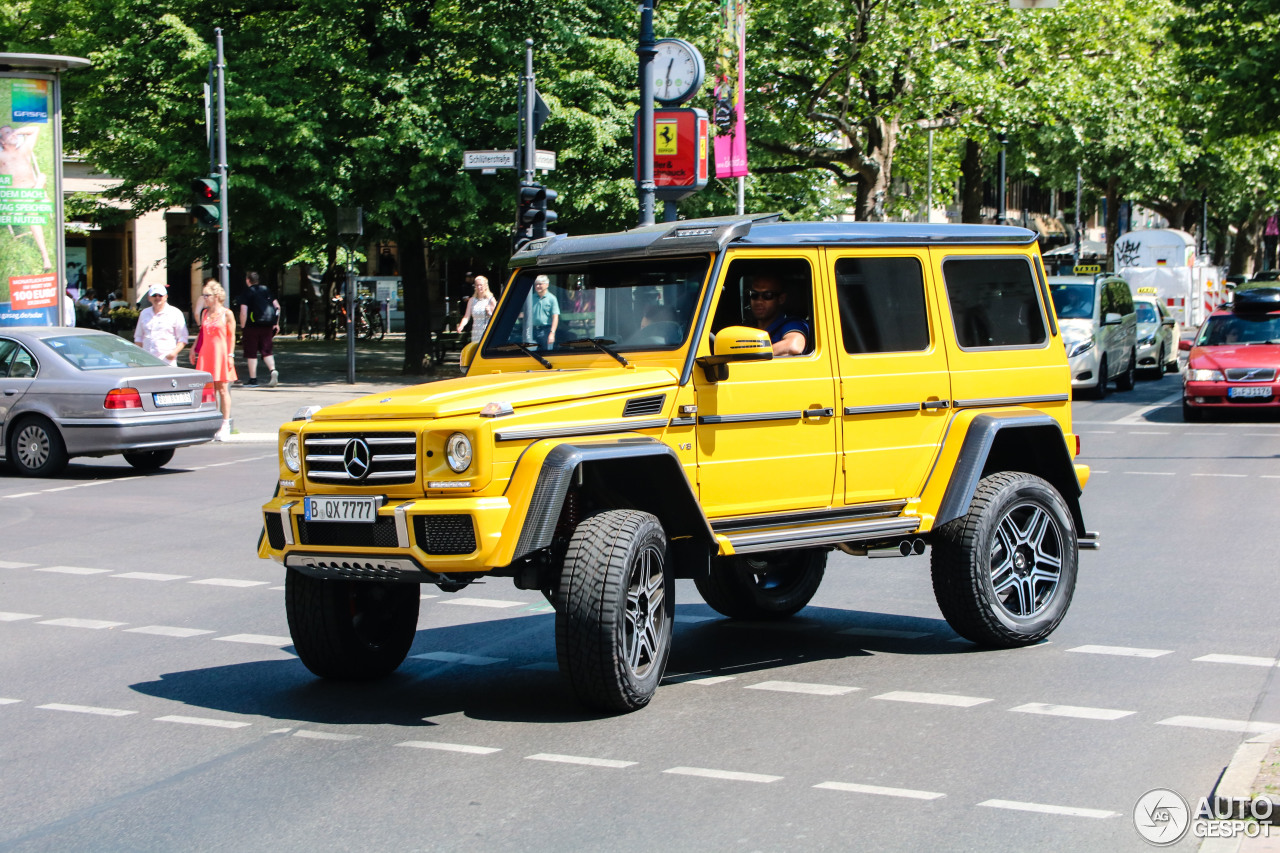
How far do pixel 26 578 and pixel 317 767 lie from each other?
536cm

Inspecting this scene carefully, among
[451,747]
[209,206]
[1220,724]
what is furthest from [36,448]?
[1220,724]

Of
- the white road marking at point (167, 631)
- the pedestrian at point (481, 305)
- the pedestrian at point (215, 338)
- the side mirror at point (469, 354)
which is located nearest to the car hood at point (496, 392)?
the side mirror at point (469, 354)

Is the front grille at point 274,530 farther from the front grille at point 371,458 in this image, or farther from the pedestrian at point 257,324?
the pedestrian at point 257,324

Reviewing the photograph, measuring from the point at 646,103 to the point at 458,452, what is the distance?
13123mm

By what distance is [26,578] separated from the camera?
10.4 meters

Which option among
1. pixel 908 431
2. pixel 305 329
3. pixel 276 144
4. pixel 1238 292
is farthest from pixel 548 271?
pixel 305 329

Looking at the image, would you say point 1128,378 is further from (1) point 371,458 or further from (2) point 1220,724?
(1) point 371,458

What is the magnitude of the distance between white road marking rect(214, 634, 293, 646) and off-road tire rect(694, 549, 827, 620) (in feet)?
7.11

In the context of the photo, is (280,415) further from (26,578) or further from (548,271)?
(548,271)

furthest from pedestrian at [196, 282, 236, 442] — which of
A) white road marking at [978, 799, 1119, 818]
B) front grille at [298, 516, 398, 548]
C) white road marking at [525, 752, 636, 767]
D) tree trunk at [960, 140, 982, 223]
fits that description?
tree trunk at [960, 140, 982, 223]

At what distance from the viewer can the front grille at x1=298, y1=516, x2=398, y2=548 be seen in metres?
6.38

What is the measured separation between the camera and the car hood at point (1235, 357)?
2212 centimetres

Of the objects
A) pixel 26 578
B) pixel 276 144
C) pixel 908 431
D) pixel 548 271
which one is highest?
pixel 276 144

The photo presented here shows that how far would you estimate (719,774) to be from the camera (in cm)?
566
